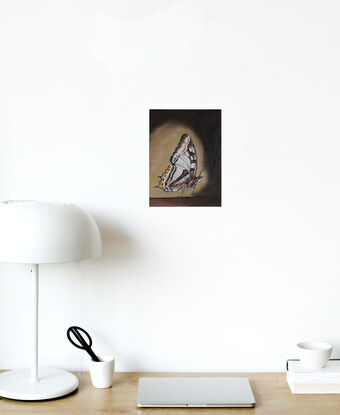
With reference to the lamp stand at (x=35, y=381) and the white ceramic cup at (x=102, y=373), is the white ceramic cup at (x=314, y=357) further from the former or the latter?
the lamp stand at (x=35, y=381)

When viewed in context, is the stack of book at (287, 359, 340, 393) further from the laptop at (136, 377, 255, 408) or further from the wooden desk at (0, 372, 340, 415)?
the laptop at (136, 377, 255, 408)

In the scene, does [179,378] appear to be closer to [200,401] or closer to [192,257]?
[200,401]

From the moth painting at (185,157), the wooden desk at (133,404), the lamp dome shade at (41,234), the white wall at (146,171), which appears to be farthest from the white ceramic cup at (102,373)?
the moth painting at (185,157)

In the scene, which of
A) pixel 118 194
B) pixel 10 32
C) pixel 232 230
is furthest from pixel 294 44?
pixel 10 32

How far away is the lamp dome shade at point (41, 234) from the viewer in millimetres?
1361

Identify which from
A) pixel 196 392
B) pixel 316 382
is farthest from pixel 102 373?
pixel 316 382

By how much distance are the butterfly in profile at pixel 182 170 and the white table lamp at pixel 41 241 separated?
33cm

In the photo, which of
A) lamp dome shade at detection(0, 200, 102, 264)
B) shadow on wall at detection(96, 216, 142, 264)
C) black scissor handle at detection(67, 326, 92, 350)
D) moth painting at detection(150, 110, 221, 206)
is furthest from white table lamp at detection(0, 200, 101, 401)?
moth painting at detection(150, 110, 221, 206)

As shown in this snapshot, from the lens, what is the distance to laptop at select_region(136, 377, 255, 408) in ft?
4.72

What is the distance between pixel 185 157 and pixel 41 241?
1.91 feet

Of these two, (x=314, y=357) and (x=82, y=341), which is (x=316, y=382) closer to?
(x=314, y=357)

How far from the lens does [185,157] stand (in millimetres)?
1725

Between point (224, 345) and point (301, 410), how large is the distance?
1.26 ft

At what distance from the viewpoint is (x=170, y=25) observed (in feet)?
5.63
